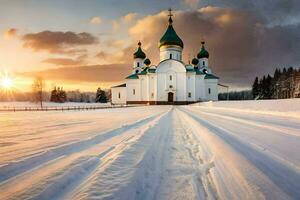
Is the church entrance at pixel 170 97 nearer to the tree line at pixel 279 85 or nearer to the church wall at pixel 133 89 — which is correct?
the church wall at pixel 133 89

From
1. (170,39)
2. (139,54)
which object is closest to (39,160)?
(170,39)

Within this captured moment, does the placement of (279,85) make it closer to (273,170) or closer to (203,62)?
(203,62)

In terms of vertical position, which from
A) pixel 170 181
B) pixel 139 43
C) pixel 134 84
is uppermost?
pixel 139 43

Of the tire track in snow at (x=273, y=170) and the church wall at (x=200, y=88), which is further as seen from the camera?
the church wall at (x=200, y=88)

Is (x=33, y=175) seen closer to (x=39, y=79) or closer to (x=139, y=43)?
(x=139, y=43)

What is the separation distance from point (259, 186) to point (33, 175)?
3.52 meters

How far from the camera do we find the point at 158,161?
16.6 ft

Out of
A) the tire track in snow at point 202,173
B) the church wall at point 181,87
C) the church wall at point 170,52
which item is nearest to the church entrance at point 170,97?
the church wall at point 181,87

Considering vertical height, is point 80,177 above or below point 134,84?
below

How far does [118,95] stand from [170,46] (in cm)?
2077

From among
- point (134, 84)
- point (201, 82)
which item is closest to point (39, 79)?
point (134, 84)

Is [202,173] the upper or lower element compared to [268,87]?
lower

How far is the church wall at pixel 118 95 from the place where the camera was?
73.6 m

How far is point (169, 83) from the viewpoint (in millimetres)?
63812
